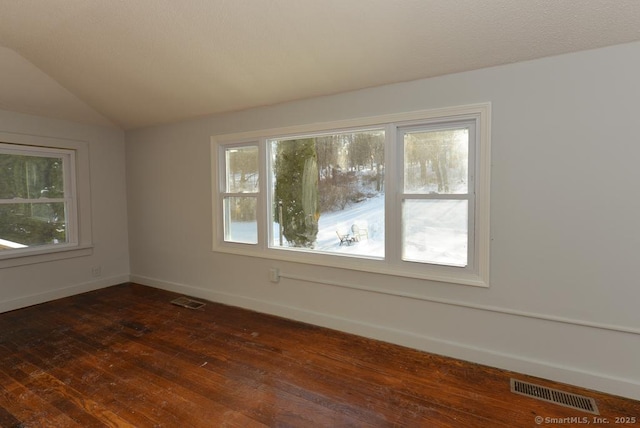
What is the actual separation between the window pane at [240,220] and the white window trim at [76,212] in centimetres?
209

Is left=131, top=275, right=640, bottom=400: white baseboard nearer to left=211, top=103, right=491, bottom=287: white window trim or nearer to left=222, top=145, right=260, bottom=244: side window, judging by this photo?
left=211, top=103, right=491, bottom=287: white window trim

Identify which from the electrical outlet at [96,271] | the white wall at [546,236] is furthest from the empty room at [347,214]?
the electrical outlet at [96,271]

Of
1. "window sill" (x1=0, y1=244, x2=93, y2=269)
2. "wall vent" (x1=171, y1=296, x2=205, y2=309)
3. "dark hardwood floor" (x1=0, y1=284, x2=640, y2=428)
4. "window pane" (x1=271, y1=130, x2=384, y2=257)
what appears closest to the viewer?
"dark hardwood floor" (x1=0, y1=284, x2=640, y2=428)

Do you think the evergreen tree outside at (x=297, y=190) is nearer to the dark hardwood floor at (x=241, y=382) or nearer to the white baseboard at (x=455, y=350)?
the white baseboard at (x=455, y=350)

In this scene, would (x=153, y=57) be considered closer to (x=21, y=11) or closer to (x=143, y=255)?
(x=21, y=11)

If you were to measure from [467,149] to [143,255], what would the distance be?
453 cm

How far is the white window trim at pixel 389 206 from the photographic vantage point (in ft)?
8.15

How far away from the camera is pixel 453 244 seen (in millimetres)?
2695

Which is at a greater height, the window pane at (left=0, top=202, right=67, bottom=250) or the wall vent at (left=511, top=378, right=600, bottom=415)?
the window pane at (left=0, top=202, right=67, bottom=250)

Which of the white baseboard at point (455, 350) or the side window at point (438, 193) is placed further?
the side window at point (438, 193)

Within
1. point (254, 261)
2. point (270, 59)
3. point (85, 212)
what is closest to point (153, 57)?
point (270, 59)

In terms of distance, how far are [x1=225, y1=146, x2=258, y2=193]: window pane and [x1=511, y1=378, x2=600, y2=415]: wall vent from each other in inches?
119

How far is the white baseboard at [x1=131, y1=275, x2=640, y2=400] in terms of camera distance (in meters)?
2.17

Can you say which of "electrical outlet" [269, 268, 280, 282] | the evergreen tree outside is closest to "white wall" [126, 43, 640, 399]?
the evergreen tree outside
